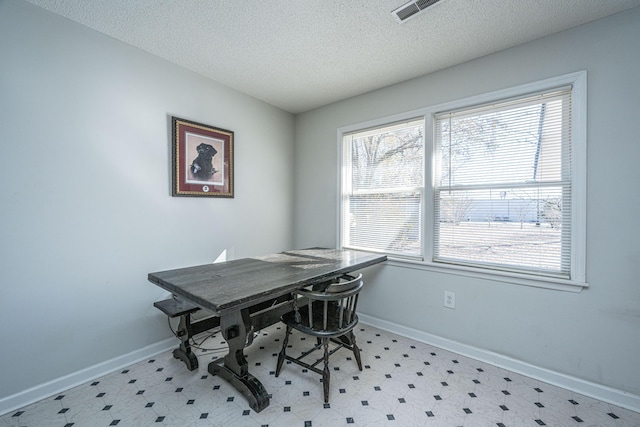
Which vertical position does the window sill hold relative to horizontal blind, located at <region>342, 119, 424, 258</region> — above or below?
below

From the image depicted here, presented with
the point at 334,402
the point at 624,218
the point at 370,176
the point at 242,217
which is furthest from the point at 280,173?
the point at 624,218

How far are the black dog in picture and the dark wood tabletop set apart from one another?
0.95 meters

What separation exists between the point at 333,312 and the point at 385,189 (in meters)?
1.45

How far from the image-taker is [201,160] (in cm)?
255

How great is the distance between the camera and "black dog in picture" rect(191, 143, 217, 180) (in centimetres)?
251

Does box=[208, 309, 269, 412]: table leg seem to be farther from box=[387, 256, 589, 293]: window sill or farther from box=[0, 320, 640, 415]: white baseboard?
box=[387, 256, 589, 293]: window sill

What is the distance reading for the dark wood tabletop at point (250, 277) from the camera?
143cm

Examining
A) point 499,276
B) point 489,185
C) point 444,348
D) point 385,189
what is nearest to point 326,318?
point 444,348

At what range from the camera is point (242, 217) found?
9.71 ft

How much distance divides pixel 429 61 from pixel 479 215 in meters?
1.41

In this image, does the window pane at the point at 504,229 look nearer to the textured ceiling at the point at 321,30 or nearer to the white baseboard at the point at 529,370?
the white baseboard at the point at 529,370

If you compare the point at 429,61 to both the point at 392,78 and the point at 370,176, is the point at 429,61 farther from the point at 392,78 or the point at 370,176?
the point at 370,176

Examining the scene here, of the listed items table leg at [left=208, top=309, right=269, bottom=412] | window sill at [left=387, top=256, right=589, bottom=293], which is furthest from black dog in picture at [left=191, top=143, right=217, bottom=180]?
window sill at [left=387, top=256, right=589, bottom=293]

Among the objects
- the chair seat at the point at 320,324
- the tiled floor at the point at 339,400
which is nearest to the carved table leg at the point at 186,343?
the tiled floor at the point at 339,400
